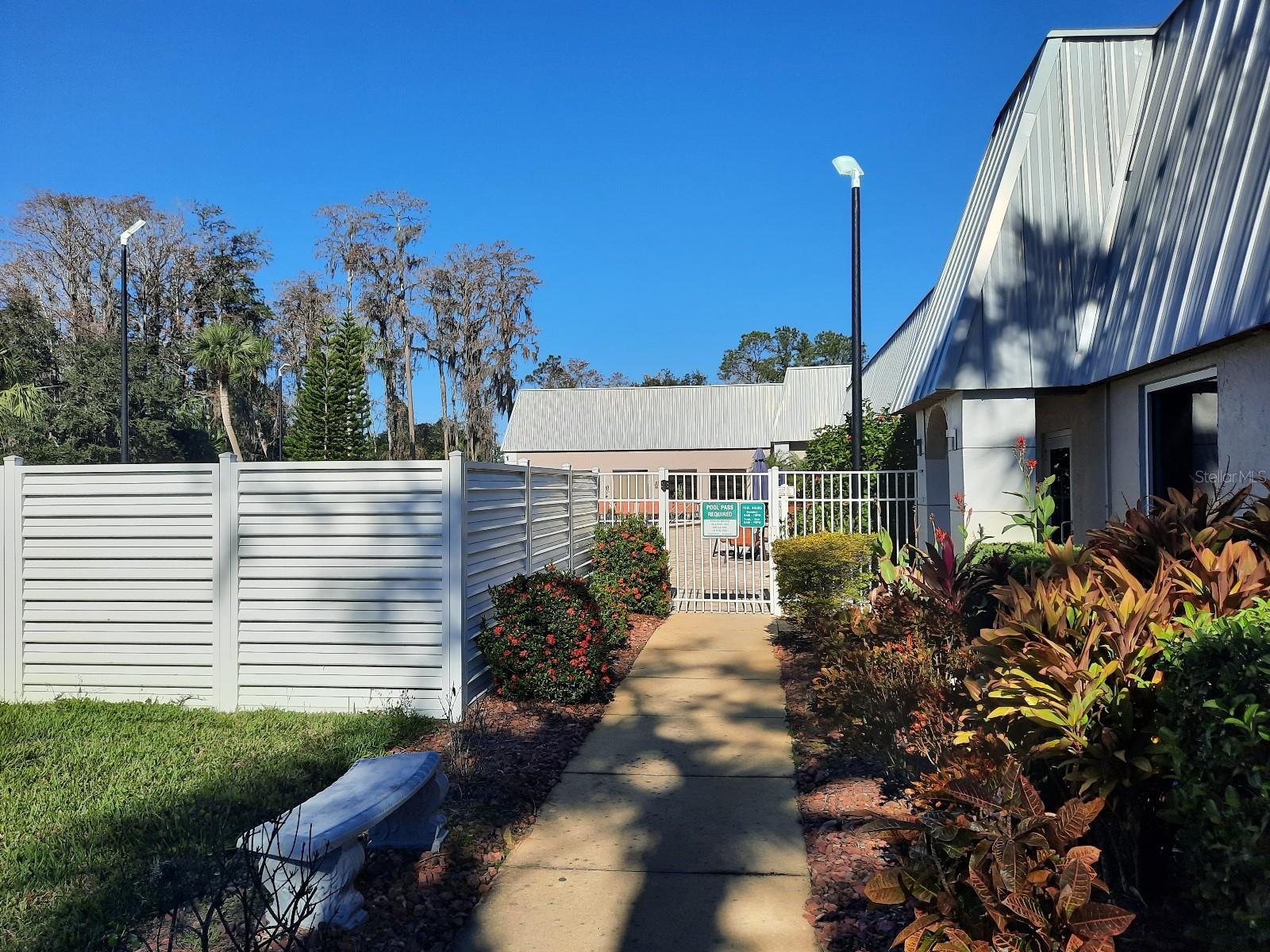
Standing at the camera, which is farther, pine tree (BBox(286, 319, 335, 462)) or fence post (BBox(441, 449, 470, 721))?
pine tree (BBox(286, 319, 335, 462))

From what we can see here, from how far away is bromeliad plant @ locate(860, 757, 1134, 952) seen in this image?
236cm

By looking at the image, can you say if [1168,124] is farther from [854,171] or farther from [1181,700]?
[1181,700]

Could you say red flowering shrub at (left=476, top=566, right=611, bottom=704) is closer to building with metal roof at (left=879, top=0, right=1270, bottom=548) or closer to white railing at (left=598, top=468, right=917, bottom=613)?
building with metal roof at (left=879, top=0, right=1270, bottom=548)

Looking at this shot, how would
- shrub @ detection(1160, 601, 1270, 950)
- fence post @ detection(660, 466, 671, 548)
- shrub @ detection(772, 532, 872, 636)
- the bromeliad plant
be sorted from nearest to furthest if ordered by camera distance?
1. shrub @ detection(1160, 601, 1270, 950)
2. the bromeliad plant
3. shrub @ detection(772, 532, 872, 636)
4. fence post @ detection(660, 466, 671, 548)

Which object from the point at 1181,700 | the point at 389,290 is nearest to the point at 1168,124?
the point at 1181,700

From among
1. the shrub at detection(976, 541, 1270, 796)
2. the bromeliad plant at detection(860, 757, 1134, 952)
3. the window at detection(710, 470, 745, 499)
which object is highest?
the window at detection(710, 470, 745, 499)

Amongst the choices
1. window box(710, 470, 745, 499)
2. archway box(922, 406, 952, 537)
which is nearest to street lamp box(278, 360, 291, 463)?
window box(710, 470, 745, 499)

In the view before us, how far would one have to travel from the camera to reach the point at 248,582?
7.12 meters

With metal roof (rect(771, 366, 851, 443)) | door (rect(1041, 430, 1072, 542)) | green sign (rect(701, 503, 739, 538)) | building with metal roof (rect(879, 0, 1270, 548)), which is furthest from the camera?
metal roof (rect(771, 366, 851, 443))

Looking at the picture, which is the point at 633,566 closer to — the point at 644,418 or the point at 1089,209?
the point at 1089,209

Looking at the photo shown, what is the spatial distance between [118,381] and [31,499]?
90.2 ft

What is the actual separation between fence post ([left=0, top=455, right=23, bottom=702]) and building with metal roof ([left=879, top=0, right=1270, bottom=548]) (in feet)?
26.9

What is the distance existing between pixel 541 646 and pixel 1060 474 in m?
5.69

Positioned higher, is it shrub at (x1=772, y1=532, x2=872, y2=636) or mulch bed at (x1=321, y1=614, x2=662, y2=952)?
shrub at (x1=772, y1=532, x2=872, y2=636)
